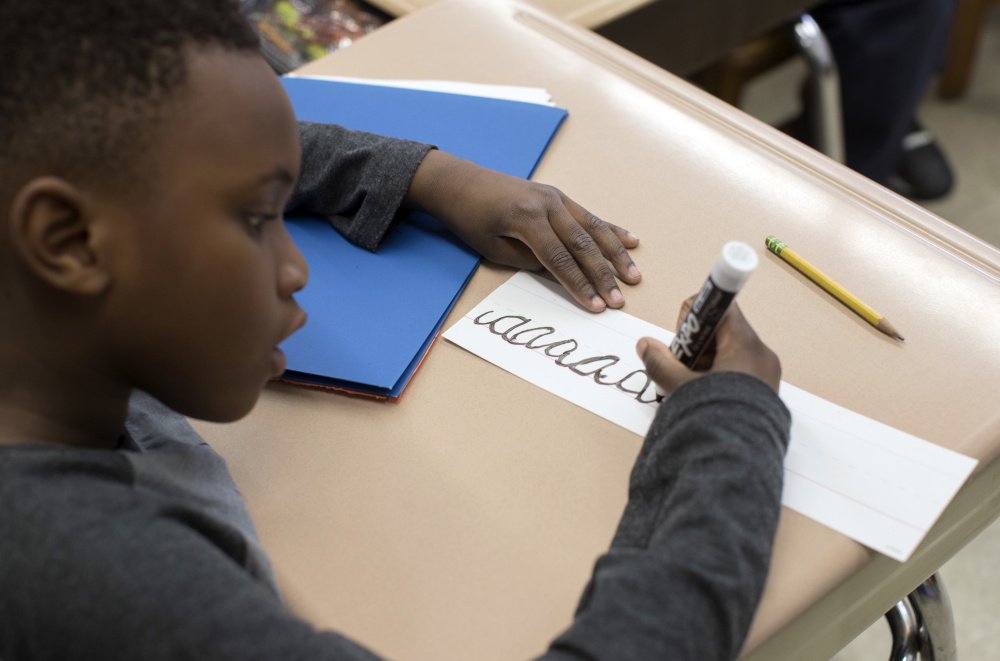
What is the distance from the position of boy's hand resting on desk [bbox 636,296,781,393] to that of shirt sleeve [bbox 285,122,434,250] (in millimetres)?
258

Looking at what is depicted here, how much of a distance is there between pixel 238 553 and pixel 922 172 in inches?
68.0

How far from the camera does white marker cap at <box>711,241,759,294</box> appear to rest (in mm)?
546

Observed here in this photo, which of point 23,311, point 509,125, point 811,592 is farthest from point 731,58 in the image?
point 23,311

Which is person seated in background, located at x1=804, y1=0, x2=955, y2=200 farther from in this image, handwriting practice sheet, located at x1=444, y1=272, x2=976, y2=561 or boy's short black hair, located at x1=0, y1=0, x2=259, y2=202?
boy's short black hair, located at x1=0, y1=0, x2=259, y2=202

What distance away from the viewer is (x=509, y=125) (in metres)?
0.86

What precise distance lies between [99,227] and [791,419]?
41 cm

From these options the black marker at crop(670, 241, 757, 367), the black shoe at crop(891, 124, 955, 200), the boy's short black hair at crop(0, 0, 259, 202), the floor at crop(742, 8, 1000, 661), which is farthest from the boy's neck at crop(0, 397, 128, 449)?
the black shoe at crop(891, 124, 955, 200)

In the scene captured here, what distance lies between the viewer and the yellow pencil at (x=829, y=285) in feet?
2.12

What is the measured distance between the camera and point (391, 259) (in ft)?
2.47

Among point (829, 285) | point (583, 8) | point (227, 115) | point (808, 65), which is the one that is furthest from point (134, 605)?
point (808, 65)

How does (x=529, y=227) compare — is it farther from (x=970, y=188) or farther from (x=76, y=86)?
(x=970, y=188)

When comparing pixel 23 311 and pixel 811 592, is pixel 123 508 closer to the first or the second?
pixel 23 311

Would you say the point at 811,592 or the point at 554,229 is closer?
the point at 811,592

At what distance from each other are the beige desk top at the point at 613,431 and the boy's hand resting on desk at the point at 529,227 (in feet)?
0.07
